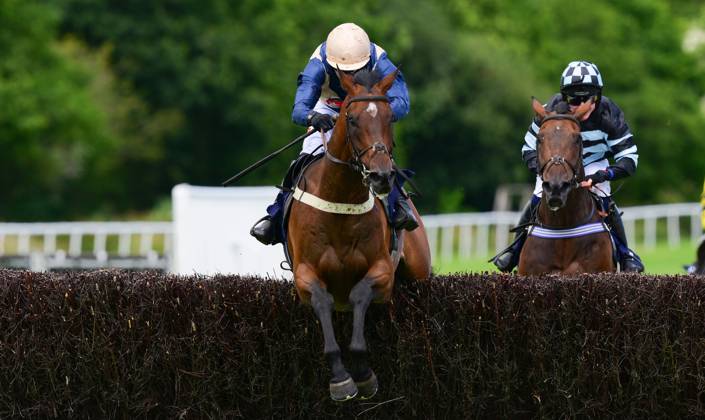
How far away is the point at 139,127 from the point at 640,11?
20255mm

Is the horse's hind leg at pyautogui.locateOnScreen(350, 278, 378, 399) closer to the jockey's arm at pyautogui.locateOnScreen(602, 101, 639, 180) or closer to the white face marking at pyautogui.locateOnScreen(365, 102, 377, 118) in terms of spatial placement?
the white face marking at pyautogui.locateOnScreen(365, 102, 377, 118)

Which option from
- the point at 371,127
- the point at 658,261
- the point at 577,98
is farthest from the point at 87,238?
the point at 371,127

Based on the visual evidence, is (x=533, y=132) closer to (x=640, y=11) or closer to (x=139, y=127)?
(x=139, y=127)

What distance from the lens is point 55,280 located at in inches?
330

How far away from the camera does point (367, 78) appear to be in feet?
24.1

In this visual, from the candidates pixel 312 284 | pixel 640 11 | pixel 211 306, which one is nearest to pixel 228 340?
pixel 211 306

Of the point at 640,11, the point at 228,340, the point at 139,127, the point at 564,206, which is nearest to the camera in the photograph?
the point at 228,340

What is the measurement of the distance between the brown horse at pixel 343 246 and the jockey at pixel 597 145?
193cm

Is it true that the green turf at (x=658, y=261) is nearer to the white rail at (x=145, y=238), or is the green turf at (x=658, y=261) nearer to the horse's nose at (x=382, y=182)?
the white rail at (x=145, y=238)

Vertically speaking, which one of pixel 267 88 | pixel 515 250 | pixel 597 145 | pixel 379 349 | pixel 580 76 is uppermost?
pixel 267 88

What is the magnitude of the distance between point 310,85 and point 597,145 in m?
2.49

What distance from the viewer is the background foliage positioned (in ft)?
124

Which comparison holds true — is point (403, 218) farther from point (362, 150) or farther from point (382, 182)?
point (382, 182)

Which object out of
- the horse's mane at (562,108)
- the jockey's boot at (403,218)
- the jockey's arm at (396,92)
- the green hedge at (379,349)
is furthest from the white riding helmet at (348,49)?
the horse's mane at (562,108)
